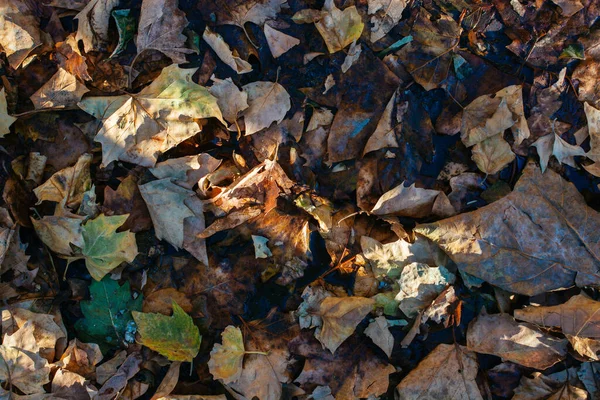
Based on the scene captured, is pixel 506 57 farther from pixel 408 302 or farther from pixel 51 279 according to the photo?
pixel 51 279

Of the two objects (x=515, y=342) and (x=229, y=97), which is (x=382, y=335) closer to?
(x=515, y=342)

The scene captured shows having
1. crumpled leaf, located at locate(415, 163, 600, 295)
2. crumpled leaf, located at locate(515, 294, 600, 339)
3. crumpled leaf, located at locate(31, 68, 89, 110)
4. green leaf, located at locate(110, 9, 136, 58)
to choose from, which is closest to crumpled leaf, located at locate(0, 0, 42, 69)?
crumpled leaf, located at locate(31, 68, 89, 110)

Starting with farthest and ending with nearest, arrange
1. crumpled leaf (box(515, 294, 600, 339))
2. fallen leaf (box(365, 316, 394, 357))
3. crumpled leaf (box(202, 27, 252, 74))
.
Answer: crumpled leaf (box(202, 27, 252, 74))
fallen leaf (box(365, 316, 394, 357))
crumpled leaf (box(515, 294, 600, 339))

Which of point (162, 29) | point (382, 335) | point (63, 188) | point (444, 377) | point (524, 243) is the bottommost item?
point (444, 377)

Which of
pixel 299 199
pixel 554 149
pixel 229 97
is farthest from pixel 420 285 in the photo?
pixel 229 97

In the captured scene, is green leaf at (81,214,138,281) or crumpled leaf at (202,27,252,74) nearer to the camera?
green leaf at (81,214,138,281)

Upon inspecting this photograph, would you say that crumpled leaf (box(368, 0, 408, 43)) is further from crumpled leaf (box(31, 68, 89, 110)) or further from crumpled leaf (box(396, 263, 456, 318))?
crumpled leaf (box(31, 68, 89, 110))
